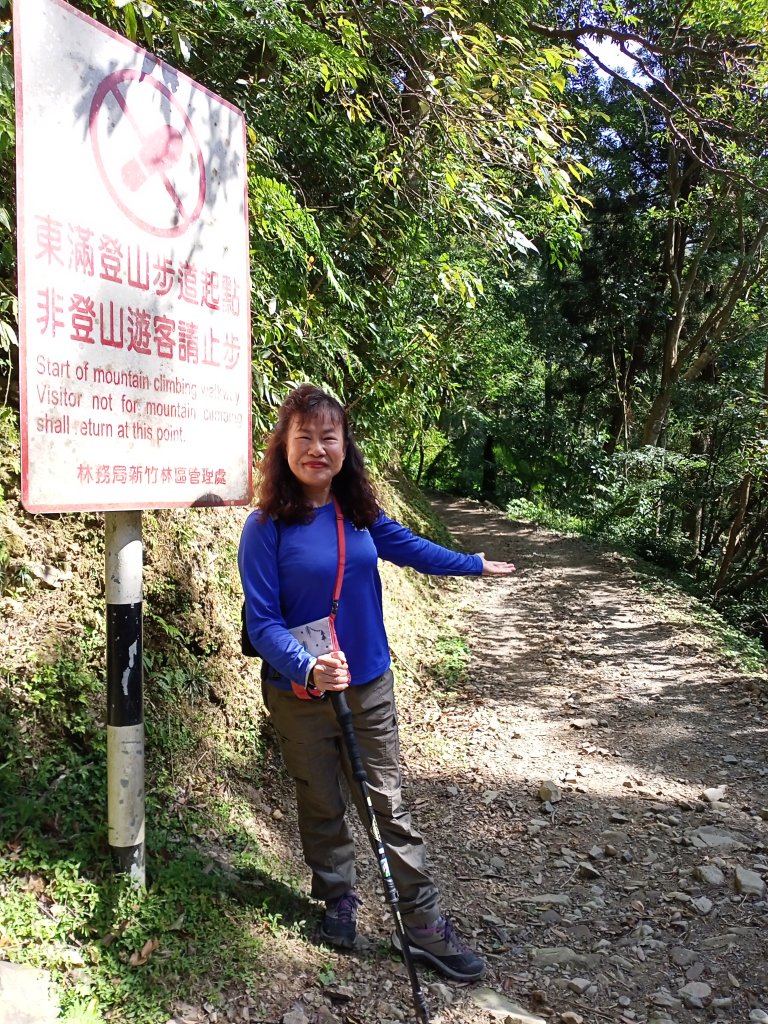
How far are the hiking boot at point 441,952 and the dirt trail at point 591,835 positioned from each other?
0.05 meters

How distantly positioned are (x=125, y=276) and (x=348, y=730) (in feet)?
5.28

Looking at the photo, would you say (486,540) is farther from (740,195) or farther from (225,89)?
(225,89)

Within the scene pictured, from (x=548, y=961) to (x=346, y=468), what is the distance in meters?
2.19

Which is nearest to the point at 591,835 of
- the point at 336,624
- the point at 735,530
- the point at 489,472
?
the point at 336,624

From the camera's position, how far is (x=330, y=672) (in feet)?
7.30

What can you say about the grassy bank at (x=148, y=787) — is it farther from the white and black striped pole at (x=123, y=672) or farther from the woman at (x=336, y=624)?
the woman at (x=336, y=624)

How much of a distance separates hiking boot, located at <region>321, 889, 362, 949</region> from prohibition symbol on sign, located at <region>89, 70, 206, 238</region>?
252 cm

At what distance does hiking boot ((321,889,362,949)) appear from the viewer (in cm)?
275

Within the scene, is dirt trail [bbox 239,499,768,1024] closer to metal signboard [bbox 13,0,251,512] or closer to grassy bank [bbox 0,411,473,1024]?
grassy bank [bbox 0,411,473,1024]

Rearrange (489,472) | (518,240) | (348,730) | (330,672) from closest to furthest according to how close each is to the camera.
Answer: (330,672) < (348,730) < (518,240) < (489,472)

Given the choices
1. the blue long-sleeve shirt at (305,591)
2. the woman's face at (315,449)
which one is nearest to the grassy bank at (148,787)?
the blue long-sleeve shirt at (305,591)

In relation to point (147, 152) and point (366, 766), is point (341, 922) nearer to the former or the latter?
point (366, 766)

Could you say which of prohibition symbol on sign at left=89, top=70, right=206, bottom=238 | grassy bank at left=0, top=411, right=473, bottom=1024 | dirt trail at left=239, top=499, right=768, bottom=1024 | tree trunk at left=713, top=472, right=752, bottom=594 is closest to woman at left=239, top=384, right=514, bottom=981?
dirt trail at left=239, top=499, right=768, bottom=1024

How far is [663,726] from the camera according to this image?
5492 mm
